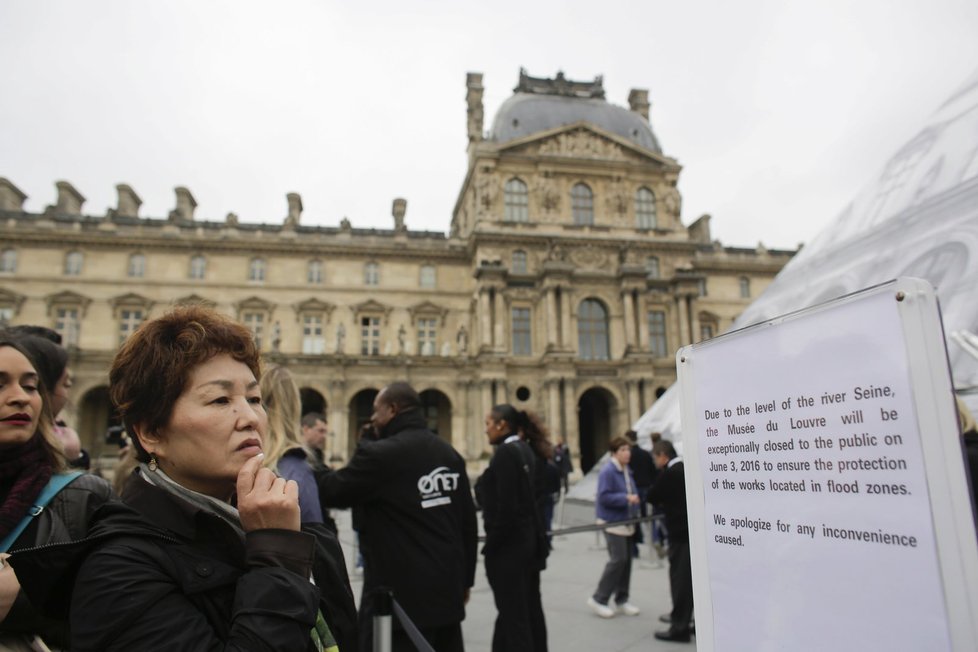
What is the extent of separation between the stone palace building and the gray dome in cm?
20

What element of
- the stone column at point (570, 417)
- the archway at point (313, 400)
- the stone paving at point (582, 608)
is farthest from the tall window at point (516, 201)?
the stone paving at point (582, 608)

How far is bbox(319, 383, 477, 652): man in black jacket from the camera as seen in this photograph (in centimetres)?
393

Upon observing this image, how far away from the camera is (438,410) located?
33781 mm

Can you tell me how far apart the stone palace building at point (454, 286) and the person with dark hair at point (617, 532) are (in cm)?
2074

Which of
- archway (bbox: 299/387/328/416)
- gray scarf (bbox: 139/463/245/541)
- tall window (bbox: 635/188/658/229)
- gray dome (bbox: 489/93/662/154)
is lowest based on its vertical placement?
gray scarf (bbox: 139/463/245/541)

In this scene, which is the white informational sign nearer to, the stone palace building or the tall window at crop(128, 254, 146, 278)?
the stone palace building

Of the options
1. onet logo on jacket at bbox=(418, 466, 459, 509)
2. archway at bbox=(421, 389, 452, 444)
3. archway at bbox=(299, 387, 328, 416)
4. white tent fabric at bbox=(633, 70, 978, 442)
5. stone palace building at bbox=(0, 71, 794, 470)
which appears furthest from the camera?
archway at bbox=(421, 389, 452, 444)

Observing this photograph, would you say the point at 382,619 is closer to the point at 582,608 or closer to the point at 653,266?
the point at 582,608

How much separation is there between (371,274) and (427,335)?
4742mm

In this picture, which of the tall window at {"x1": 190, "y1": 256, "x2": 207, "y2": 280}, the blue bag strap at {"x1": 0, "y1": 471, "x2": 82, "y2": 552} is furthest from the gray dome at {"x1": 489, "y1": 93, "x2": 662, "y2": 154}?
the blue bag strap at {"x1": 0, "y1": 471, "x2": 82, "y2": 552}

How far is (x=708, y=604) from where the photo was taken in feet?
6.21

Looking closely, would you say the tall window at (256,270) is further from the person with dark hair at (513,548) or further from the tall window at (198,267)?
the person with dark hair at (513,548)

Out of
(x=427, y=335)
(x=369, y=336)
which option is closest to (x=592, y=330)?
(x=427, y=335)

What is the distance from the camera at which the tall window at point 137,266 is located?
32.2 metres
